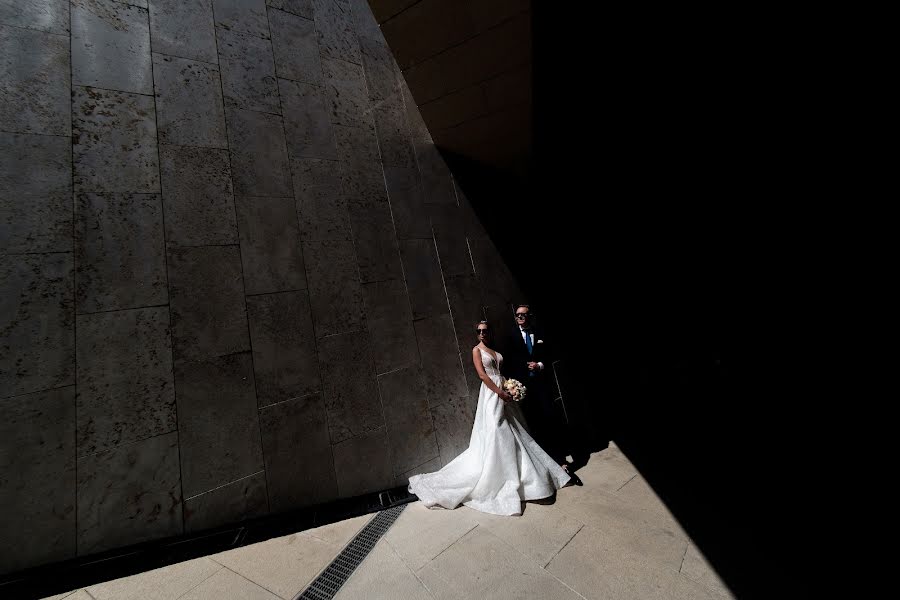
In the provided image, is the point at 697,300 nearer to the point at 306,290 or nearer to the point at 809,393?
the point at 809,393

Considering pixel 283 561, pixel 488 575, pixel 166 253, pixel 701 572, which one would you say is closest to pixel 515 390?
pixel 488 575

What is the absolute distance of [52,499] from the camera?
2.66 m

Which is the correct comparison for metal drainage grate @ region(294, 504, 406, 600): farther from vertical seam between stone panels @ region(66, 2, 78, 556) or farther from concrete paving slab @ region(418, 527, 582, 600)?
vertical seam between stone panels @ region(66, 2, 78, 556)

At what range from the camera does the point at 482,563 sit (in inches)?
108

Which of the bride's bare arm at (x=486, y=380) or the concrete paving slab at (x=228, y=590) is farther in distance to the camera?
the bride's bare arm at (x=486, y=380)

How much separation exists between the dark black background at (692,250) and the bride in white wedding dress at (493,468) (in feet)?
4.60

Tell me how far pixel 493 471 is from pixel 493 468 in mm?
32

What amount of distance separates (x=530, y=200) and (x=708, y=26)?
10.6 ft

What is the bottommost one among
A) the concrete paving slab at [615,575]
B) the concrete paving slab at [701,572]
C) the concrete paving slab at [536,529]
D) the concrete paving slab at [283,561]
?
the concrete paving slab at [701,572]

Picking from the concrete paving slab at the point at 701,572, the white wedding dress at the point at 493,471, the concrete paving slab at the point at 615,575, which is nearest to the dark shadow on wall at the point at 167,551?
the white wedding dress at the point at 493,471

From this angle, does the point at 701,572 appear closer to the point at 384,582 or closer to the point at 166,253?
the point at 384,582

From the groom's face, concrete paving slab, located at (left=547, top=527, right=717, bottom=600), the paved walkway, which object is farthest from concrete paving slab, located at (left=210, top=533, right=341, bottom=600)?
the groom's face

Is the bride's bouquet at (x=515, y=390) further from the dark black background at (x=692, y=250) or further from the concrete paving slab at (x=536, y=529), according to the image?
the dark black background at (x=692, y=250)

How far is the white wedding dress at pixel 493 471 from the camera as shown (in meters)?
3.66
